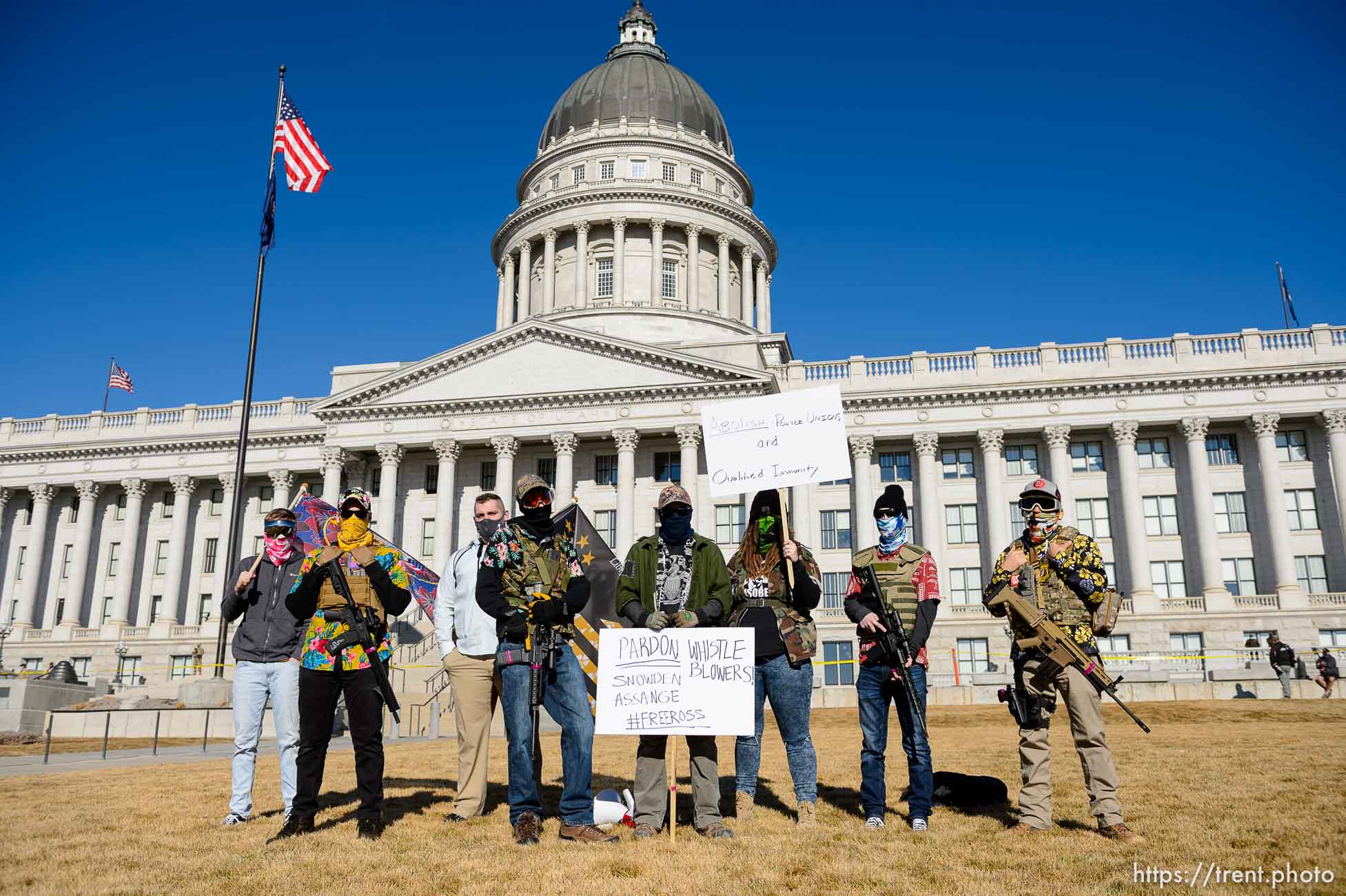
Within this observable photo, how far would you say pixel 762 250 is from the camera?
6888 centimetres

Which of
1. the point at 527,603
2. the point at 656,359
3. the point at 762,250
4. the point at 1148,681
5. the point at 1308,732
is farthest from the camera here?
the point at 762,250

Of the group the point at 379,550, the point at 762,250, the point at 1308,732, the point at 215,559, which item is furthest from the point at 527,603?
the point at 762,250

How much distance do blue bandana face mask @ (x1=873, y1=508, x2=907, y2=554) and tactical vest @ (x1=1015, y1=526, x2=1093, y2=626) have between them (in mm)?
1072

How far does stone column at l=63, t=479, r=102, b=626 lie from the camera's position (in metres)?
53.1

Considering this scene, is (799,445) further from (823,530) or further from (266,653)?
(823,530)

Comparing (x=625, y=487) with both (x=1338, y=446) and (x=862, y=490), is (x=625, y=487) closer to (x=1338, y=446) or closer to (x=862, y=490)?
(x=862, y=490)

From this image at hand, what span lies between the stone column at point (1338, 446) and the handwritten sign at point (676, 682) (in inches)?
1736

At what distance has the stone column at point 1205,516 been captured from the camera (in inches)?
1636

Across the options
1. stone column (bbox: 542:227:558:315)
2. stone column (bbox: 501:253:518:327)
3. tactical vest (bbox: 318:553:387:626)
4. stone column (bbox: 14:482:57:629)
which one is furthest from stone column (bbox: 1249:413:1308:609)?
stone column (bbox: 14:482:57:629)

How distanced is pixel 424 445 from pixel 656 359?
40.8 feet

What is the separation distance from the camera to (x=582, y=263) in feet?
209

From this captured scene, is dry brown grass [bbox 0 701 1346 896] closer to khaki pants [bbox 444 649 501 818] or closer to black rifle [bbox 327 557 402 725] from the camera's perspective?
khaki pants [bbox 444 649 501 818]

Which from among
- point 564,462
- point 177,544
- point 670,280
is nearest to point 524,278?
point 670,280

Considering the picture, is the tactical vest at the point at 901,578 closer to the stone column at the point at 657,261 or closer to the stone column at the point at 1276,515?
the stone column at the point at 1276,515
